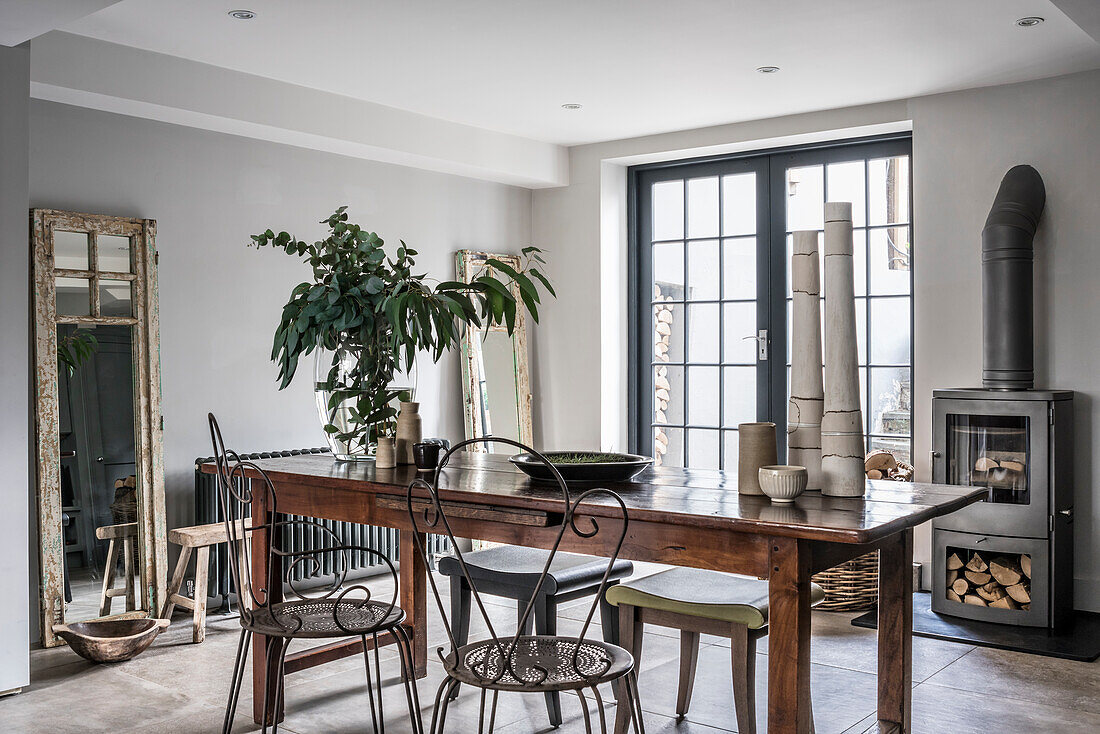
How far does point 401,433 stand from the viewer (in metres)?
3.37

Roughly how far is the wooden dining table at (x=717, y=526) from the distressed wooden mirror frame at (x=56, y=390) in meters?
1.41

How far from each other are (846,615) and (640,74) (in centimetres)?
290

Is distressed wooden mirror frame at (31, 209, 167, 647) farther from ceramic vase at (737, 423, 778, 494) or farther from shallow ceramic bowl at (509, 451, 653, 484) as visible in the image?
ceramic vase at (737, 423, 778, 494)

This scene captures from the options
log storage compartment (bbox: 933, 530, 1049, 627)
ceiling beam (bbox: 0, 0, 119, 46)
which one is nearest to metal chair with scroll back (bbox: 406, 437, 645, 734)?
ceiling beam (bbox: 0, 0, 119, 46)

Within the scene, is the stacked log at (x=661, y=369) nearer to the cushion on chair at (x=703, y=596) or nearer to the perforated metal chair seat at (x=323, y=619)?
the cushion on chair at (x=703, y=596)

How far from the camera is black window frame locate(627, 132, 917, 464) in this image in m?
5.94

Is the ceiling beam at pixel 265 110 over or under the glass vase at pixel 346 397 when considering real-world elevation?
over

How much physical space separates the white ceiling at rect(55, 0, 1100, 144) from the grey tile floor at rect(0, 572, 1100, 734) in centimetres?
264

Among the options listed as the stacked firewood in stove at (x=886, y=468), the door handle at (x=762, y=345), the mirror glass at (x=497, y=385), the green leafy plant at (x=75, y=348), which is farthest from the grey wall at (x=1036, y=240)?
the green leafy plant at (x=75, y=348)

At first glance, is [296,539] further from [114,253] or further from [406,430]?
[406,430]

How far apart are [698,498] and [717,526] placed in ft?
0.95

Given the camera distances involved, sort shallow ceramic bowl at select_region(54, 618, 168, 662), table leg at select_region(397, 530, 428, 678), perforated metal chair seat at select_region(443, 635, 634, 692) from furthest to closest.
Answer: shallow ceramic bowl at select_region(54, 618, 168, 662) → table leg at select_region(397, 530, 428, 678) → perforated metal chair seat at select_region(443, 635, 634, 692)

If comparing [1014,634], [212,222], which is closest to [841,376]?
[1014,634]

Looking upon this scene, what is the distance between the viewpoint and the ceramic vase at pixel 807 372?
2.58m
